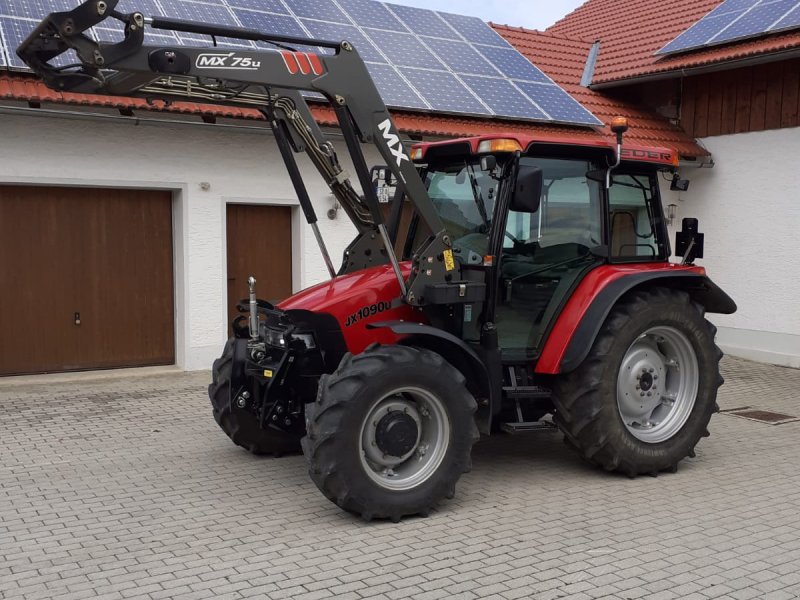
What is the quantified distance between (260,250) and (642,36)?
8283 mm

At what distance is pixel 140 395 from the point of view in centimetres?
909

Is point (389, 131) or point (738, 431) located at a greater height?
point (389, 131)

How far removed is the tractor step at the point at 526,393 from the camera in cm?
601

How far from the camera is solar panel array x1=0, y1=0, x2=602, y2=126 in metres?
10.5

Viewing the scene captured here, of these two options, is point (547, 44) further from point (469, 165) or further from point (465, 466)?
point (465, 466)

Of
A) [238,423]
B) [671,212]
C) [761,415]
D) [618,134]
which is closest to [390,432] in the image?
[238,423]

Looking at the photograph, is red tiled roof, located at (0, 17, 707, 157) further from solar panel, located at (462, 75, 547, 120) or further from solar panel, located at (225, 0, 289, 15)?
solar panel, located at (225, 0, 289, 15)

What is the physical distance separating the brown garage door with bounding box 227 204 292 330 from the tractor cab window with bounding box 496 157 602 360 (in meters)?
5.41

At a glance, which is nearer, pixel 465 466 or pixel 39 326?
pixel 465 466

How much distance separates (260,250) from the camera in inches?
435

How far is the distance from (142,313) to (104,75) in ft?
19.3

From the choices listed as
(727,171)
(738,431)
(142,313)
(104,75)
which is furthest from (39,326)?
(727,171)

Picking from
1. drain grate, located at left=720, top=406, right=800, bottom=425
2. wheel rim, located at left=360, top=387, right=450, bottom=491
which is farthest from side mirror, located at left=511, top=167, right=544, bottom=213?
drain grate, located at left=720, top=406, right=800, bottom=425

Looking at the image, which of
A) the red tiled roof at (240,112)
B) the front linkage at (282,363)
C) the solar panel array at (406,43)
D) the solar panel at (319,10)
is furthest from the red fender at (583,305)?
the solar panel at (319,10)
